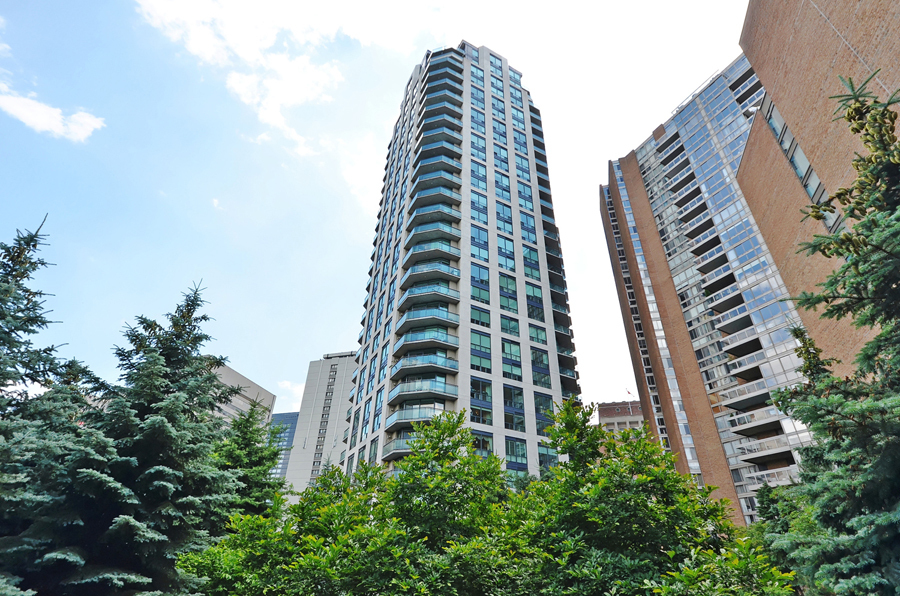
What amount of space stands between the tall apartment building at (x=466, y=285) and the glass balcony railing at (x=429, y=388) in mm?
92

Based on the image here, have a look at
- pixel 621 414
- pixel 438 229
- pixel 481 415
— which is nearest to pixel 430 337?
pixel 481 415

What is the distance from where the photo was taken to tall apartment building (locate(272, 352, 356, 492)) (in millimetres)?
91312

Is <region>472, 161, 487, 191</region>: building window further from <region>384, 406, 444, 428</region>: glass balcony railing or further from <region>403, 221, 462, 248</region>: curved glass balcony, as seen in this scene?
<region>384, 406, 444, 428</region>: glass balcony railing

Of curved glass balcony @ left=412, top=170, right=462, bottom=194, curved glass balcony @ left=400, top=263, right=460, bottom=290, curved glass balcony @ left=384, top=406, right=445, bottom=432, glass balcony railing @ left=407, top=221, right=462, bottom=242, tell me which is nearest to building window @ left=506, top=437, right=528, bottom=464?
curved glass balcony @ left=384, top=406, right=445, bottom=432

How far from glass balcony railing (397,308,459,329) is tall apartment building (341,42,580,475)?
0.35 feet

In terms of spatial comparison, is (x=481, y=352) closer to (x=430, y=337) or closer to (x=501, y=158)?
(x=430, y=337)

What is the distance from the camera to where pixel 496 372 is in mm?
36938

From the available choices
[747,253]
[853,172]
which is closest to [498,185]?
[747,253]

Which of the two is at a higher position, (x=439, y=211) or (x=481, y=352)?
(x=439, y=211)

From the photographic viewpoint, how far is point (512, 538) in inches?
417

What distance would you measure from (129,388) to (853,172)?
2377 centimetres

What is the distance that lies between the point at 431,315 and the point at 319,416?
71110 mm

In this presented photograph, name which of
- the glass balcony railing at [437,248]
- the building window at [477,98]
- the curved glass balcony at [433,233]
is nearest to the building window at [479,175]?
the curved glass balcony at [433,233]

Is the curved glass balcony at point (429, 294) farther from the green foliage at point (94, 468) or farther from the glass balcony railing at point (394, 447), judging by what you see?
the green foliage at point (94, 468)
